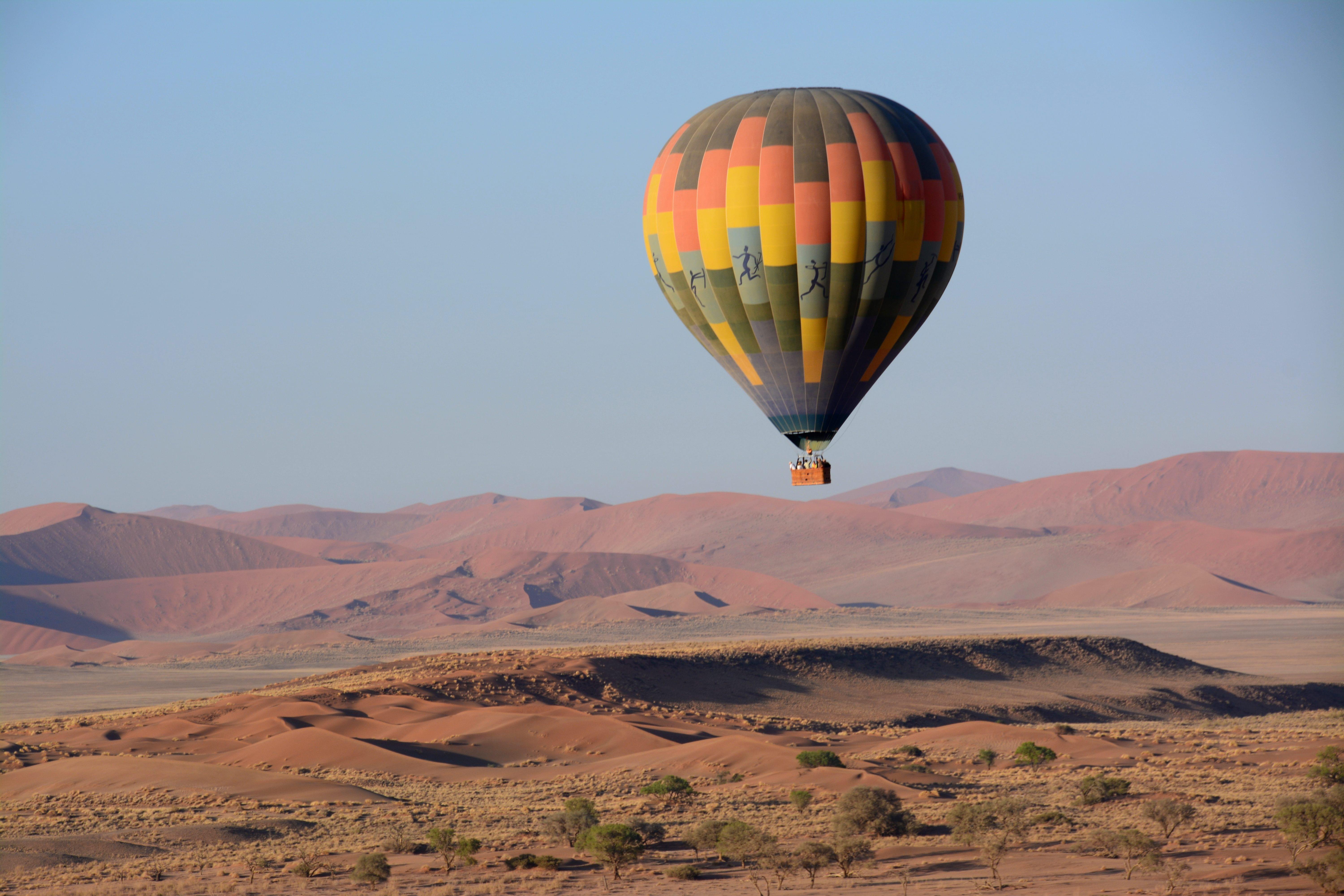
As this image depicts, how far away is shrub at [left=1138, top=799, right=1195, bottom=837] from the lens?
31.5 metres

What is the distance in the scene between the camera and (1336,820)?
2866cm

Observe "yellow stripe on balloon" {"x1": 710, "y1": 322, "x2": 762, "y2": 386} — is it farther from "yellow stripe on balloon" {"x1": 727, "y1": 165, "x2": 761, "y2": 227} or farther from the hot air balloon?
"yellow stripe on balloon" {"x1": 727, "y1": 165, "x2": 761, "y2": 227}

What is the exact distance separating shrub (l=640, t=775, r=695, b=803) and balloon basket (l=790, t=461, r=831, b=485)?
9982mm

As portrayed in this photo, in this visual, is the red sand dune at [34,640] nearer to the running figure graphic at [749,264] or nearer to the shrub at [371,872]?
the shrub at [371,872]

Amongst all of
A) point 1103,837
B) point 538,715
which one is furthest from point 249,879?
point 538,715

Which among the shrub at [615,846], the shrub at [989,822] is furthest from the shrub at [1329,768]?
the shrub at [615,846]

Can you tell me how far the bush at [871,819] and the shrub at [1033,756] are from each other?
13.7 metres

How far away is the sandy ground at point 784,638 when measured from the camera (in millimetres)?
83062

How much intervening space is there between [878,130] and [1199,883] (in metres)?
17.2

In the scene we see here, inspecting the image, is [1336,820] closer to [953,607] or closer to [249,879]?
[249,879]

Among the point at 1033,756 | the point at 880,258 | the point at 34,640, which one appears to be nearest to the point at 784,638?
the point at 1033,756

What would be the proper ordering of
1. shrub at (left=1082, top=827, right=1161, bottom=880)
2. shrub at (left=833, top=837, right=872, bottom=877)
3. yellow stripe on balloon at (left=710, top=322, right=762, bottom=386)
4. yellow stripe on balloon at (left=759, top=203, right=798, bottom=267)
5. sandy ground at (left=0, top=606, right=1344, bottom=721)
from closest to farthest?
shrub at (left=1082, top=827, right=1161, bottom=880) → shrub at (left=833, top=837, right=872, bottom=877) → yellow stripe on balloon at (left=759, top=203, right=798, bottom=267) → yellow stripe on balloon at (left=710, top=322, right=762, bottom=386) → sandy ground at (left=0, top=606, right=1344, bottom=721)

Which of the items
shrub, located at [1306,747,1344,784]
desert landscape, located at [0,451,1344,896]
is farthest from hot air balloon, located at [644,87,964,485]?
shrub, located at [1306,747,1344,784]

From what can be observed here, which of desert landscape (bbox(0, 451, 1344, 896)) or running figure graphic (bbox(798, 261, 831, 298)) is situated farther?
running figure graphic (bbox(798, 261, 831, 298))
